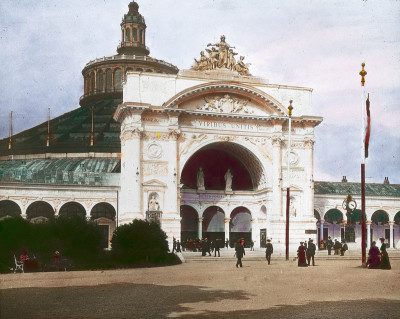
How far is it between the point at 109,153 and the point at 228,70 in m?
21.0

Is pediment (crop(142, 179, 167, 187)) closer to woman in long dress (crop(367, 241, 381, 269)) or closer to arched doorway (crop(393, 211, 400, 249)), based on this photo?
woman in long dress (crop(367, 241, 381, 269))

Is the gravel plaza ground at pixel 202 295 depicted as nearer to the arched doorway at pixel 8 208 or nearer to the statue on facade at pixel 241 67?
the arched doorway at pixel 8 208

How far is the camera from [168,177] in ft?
169

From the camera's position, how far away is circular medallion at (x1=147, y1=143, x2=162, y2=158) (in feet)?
169

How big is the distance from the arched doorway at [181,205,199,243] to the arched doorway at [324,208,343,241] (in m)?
16.2

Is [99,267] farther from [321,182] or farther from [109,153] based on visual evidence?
[321,182]

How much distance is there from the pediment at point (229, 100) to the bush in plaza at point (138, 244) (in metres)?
18.2

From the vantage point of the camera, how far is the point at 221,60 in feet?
183

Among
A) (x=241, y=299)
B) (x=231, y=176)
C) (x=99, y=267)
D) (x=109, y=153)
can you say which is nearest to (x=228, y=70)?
(x=231, y=176)

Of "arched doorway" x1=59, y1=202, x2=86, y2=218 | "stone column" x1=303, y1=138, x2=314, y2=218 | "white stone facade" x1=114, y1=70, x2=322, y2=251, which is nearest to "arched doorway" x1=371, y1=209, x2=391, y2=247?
"stone column" x1=303, y1=138, x2=314, y2=218

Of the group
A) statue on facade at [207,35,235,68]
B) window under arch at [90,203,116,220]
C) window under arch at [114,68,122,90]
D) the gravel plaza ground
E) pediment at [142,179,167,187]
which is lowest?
the gravel plaza ground

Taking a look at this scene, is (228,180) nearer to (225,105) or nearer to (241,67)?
(225,105)

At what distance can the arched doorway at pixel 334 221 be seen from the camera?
213 feet

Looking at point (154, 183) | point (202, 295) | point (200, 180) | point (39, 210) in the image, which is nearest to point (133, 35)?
point (200, 180)
